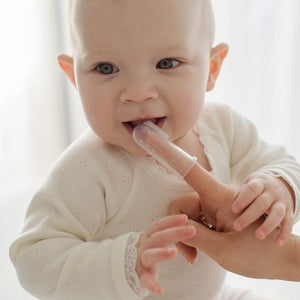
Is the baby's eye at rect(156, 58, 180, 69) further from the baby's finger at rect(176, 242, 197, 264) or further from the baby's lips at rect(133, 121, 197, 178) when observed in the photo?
the baby's finger at rect(176, 242, 197, 264)

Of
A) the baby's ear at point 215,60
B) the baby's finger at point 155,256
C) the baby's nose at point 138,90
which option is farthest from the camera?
the baby's ear at point 215,60

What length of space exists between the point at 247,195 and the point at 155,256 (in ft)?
0.48

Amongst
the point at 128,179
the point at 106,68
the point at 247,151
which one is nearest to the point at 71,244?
the point at 128,179

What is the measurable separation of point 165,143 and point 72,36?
200 mm

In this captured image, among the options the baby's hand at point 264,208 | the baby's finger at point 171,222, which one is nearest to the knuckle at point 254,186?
the baby's hand at point 264,208

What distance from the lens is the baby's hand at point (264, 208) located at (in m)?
0.64

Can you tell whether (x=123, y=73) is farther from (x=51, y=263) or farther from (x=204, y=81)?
(x=51, y=263)

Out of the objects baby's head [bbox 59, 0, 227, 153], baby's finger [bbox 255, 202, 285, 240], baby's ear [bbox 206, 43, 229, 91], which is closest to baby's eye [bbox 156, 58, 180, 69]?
baby's head [bbox 59, 0, 227, 153]

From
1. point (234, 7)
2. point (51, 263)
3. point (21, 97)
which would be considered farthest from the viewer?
point (21, 97)

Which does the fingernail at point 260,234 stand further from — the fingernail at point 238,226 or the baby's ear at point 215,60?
the baby's ear at point 215,60

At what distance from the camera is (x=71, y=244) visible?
70 cm

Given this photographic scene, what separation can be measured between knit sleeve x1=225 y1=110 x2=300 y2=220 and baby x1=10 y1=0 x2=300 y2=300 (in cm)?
7

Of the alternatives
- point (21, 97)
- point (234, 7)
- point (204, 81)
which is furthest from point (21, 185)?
point (204, 81)

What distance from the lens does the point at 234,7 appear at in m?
1.21
